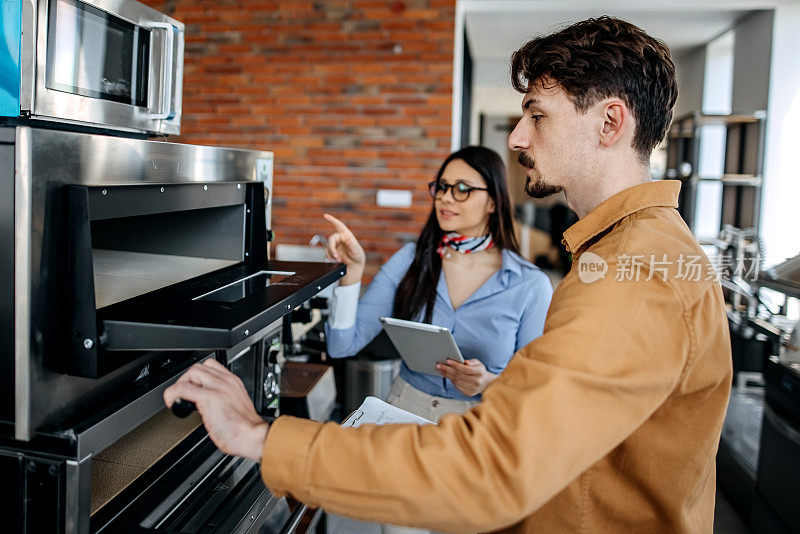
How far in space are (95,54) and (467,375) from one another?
1.23 m

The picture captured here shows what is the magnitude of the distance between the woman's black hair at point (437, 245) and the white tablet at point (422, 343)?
0.69 feet

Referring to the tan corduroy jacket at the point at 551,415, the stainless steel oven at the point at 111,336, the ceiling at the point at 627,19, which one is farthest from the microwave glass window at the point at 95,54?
the ceiling at the point at 627,19

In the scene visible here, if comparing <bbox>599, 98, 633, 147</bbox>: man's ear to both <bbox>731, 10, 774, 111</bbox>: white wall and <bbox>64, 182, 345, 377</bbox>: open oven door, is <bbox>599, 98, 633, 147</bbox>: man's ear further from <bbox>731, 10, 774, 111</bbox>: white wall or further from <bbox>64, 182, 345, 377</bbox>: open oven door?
<bbox>731, 10, 774, 111</bbox>: white wall

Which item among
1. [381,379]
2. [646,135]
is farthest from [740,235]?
[646,135]

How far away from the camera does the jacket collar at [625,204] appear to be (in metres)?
0.98

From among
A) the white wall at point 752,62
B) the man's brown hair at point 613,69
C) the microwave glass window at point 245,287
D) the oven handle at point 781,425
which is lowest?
the oven handle at point 781,425

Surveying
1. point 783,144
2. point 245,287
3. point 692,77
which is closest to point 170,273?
point 245,287

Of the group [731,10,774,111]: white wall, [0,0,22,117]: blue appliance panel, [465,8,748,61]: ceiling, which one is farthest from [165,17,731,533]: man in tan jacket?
[731,10,774,111]: white wall

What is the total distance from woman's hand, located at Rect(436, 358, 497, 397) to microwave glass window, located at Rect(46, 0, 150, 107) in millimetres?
1068

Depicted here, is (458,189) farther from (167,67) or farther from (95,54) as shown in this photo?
(95,54)

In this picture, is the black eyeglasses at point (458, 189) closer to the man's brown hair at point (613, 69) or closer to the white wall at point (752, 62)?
the man's brown hair at point (613, 69)

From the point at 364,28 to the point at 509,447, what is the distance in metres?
4.18

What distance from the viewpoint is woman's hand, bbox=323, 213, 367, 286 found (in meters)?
1.89

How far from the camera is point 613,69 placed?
99 centimetres
